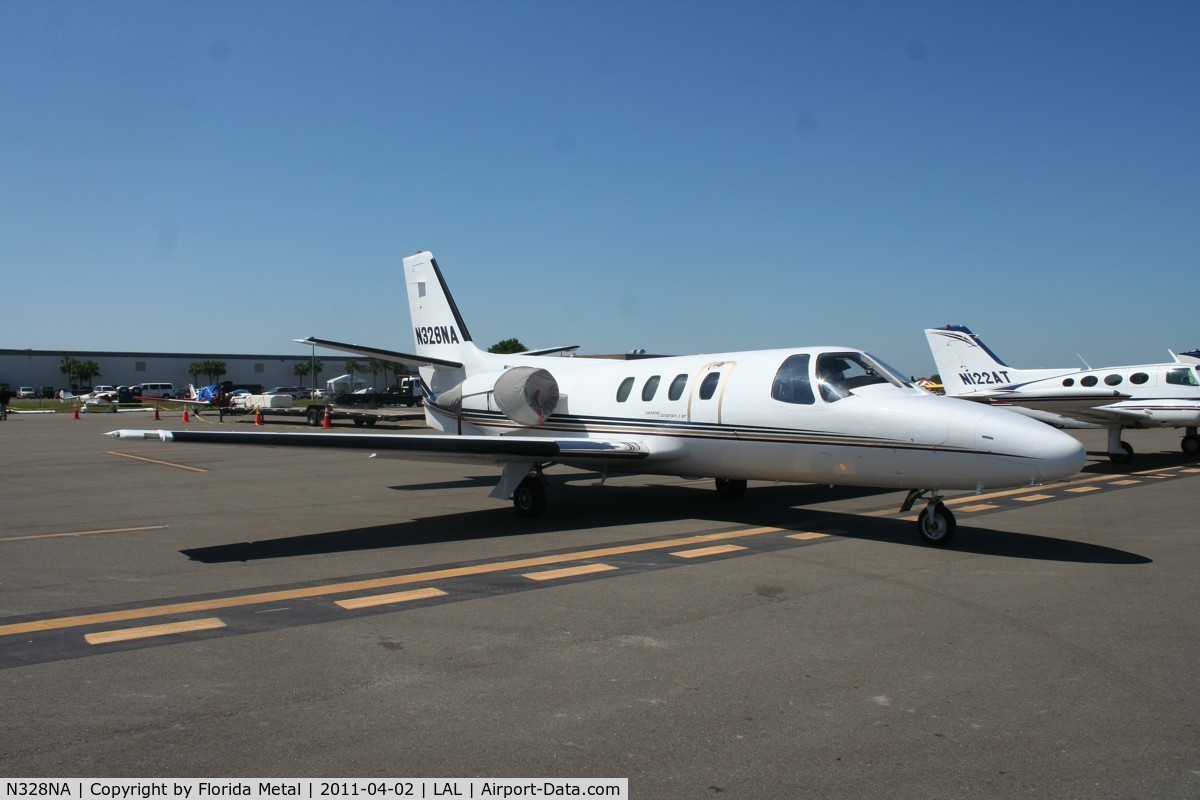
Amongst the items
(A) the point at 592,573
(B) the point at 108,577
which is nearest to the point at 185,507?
(B) the point at 108,577

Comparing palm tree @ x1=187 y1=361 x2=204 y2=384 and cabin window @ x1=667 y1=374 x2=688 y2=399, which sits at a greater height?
palm tree @ x1=187 y1=361 x2=204 y2=384

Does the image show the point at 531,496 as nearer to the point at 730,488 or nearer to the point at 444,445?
the point at 444,445

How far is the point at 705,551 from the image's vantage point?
9492mm

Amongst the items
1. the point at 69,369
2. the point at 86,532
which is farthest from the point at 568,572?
the point at 69,369

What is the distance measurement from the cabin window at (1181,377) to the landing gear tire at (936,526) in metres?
16.6

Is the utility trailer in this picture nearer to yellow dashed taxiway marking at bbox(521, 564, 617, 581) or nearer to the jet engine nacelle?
the jet engine nacelle

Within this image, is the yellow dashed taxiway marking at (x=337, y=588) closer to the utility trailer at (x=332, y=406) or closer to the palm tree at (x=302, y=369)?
the utility trailer at (x=332, y=406)

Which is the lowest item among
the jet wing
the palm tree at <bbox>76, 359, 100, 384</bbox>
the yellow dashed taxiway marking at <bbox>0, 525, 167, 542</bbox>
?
the yellow dashed taxiway marking at <bbox>0, 525, 167, 542</bbox>

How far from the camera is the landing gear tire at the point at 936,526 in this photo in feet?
31.6

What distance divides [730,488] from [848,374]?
158 inches

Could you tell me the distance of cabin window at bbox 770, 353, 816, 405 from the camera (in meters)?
10.5

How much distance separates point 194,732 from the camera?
14.2 feet

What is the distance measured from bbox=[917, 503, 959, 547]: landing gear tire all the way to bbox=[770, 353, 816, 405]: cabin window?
6.13ft

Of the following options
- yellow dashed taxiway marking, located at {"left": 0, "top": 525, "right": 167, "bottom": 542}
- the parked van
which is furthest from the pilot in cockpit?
the parked van
